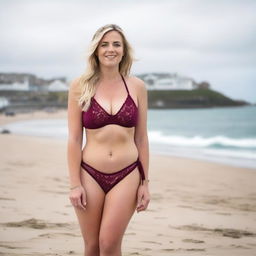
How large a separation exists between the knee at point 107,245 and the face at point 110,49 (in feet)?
3.78

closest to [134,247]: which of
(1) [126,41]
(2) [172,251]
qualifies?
(2) [172,251]

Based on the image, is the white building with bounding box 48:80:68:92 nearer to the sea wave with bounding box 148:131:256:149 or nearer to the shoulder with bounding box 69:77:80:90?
the sea wave with bounding box 148:131:256:149

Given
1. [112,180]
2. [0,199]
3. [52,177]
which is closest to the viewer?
[112,180]

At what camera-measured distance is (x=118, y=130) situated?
3.33 metres

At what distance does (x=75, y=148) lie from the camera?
335 centimetres

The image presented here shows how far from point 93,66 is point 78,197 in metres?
0.90

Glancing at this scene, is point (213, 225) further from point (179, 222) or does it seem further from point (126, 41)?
point (126, 41)

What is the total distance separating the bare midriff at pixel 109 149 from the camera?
3.33 m

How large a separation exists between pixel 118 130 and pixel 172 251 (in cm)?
194

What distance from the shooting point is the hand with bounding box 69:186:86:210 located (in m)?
3.26

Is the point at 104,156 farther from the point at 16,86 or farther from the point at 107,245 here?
the point at 16,86

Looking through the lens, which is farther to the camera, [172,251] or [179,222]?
[179,222]

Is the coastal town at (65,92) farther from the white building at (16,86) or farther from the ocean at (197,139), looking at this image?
the ocean at (197,139)

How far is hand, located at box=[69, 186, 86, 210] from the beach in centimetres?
141
